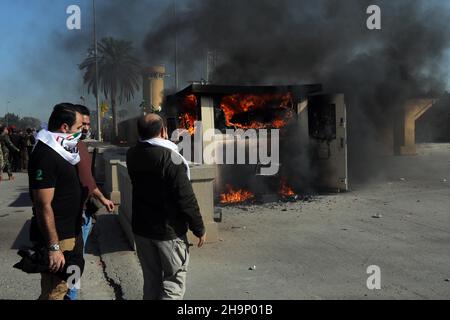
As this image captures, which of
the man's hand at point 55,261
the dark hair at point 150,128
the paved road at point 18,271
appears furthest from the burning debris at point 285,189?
the man's hand at point 55,261

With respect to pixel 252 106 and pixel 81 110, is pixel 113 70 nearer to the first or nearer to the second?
pixel 252 106

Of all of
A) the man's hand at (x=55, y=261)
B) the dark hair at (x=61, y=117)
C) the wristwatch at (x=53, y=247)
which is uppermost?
the dark hair at (x=61, y=117)

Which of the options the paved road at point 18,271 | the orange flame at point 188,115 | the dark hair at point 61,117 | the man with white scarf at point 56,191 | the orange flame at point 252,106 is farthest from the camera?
the orange flame at point 188,115

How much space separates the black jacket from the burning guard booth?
5.88m

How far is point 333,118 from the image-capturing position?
9367mm

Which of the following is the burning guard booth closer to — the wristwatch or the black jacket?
the black jacket

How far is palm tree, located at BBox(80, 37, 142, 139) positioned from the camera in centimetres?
3728

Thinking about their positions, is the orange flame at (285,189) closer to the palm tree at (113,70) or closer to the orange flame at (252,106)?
the orange flame at (252,106)

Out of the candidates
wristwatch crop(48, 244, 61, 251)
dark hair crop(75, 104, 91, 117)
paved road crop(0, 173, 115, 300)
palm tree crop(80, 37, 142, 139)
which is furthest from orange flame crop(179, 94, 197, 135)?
palm tree crop(80, 37, 142, 139)

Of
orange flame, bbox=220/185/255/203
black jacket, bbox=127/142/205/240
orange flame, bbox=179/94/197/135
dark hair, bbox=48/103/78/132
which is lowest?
orange flame, bbox=220/185/255/203

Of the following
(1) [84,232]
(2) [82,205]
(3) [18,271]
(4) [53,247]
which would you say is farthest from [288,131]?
(4) [53,247]

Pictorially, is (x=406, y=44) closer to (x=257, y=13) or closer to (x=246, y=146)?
(x=257, y=13)

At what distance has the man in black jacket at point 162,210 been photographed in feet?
9.88

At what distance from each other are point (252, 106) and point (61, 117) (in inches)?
274
